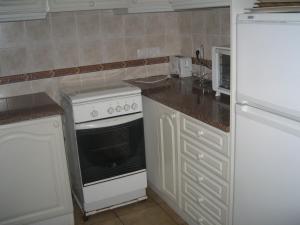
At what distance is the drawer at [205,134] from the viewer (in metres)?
1.97

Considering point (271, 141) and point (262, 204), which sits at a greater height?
point (271, 141)

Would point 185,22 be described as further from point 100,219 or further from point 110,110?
point 100,219

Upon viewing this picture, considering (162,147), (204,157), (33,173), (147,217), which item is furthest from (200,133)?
(33,173)

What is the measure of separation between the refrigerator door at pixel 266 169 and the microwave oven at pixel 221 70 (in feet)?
1.94

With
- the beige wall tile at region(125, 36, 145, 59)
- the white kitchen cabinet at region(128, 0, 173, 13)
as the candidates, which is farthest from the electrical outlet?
the beige wall tile at region(125, 36, 145, 59)

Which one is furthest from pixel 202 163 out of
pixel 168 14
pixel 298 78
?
pixel 168 14

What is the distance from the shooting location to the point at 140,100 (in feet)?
8.77

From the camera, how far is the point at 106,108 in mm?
2555

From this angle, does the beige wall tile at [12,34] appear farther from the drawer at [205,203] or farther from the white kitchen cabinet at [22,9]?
the drawer at [205,203]

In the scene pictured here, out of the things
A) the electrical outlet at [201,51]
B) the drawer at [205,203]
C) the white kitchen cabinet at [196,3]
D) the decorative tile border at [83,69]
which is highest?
the white kitchen cabinet at [196,3]

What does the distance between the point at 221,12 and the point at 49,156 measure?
1.66 m

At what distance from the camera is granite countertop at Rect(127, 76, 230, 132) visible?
206 cm

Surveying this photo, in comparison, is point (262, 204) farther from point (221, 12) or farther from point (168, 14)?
point (168, 14)

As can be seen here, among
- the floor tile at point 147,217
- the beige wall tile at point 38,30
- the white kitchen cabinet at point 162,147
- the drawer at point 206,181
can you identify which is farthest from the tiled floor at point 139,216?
the beige wall tile at point 38,30
